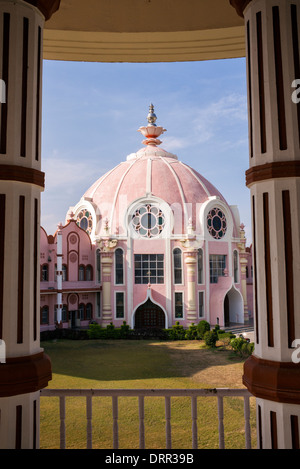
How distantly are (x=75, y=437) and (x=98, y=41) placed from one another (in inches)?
224

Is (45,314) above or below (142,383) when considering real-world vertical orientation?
above

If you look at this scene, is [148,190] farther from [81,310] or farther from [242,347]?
[242,347]

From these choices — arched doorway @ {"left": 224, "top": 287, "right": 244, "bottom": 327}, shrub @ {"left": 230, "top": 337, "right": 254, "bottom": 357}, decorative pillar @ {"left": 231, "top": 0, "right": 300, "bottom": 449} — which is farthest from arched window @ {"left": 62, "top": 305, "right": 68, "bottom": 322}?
decorative pillar @ {"left": 231, "top": 0, "right": 300, "bottom": 449}

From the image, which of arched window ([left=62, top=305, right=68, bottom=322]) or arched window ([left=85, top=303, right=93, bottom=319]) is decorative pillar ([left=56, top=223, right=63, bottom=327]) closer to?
arched window ([left=62, top=305, right=68, bottom=322])

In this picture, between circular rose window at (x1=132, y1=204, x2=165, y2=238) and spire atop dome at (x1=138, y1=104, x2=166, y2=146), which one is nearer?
circular rose window at (x1=132, y1=204, x2=165, y2=238)

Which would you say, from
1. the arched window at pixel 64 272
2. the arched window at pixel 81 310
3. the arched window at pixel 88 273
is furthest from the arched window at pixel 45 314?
the arched window at pixel 88 273

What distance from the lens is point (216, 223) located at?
21281 millimetres

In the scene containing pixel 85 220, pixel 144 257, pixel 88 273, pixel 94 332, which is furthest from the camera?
pixel 85 220

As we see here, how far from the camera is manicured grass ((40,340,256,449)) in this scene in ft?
20.4

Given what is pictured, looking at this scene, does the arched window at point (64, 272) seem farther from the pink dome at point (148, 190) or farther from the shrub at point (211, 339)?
the shrub at point (211, 339)

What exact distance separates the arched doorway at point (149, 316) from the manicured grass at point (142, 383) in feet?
10.7

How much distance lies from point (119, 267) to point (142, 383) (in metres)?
10.8

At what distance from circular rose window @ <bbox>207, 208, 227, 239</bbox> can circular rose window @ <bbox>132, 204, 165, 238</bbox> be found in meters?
2.67

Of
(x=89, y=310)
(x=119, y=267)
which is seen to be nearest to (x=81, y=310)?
(x=89, y=310)
